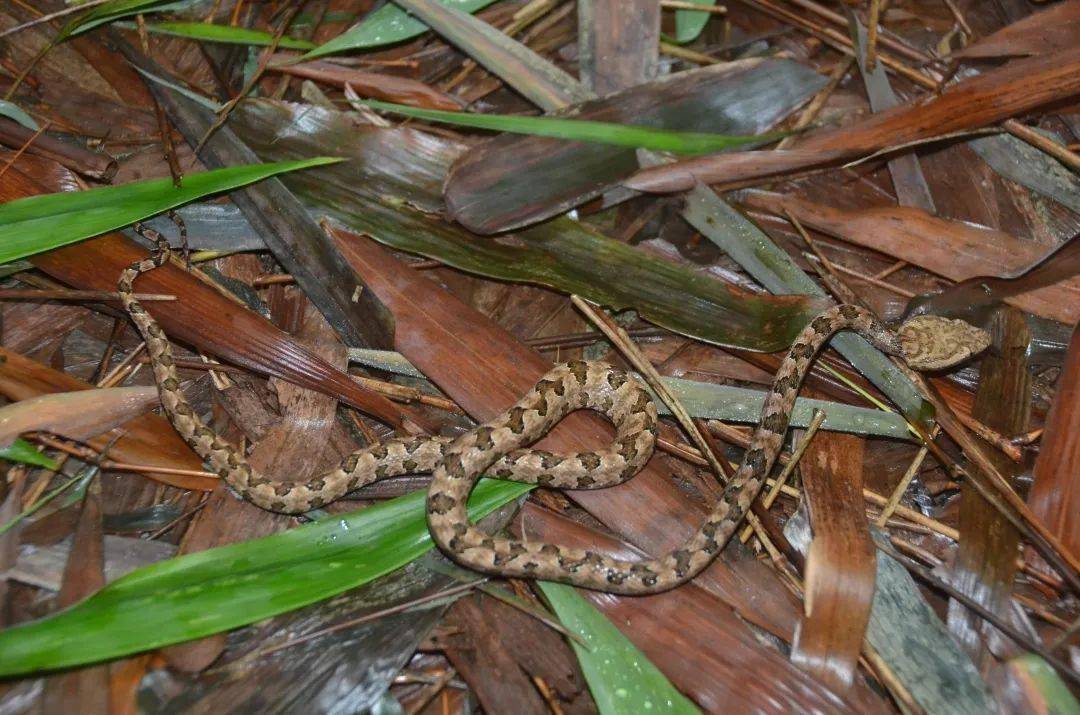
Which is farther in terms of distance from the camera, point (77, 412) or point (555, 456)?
point (555, 456)

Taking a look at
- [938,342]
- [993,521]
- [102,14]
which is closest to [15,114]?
[102,14]

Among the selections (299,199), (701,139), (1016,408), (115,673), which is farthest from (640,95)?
(115,673)

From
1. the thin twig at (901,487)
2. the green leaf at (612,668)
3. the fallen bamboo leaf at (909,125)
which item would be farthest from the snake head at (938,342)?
the green leaf at (612,668)

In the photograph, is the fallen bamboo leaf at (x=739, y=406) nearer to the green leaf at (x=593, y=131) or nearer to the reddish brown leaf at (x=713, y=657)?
the reddish brown leaf at (x=713, y=657)

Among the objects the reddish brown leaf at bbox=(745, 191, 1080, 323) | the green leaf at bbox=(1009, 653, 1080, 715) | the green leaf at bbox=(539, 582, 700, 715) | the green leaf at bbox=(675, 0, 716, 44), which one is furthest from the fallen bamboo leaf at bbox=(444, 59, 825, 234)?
the green leaf at bbox=(1009, 653, 1080, 715)

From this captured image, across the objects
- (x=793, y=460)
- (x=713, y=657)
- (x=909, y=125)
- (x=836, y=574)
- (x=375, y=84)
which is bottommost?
(x=713, y=657)

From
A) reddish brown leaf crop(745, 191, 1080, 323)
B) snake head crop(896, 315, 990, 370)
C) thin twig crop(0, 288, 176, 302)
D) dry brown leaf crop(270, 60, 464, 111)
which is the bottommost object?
snake head crop(896, 315, 990, 370)

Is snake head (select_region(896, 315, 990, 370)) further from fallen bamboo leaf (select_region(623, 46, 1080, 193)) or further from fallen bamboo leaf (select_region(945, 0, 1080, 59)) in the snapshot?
fallen bamboo leaf (select_region(945, 0, 1080, 59))

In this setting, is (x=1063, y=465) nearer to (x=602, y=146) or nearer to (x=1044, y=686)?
(x=1044, y=686)
